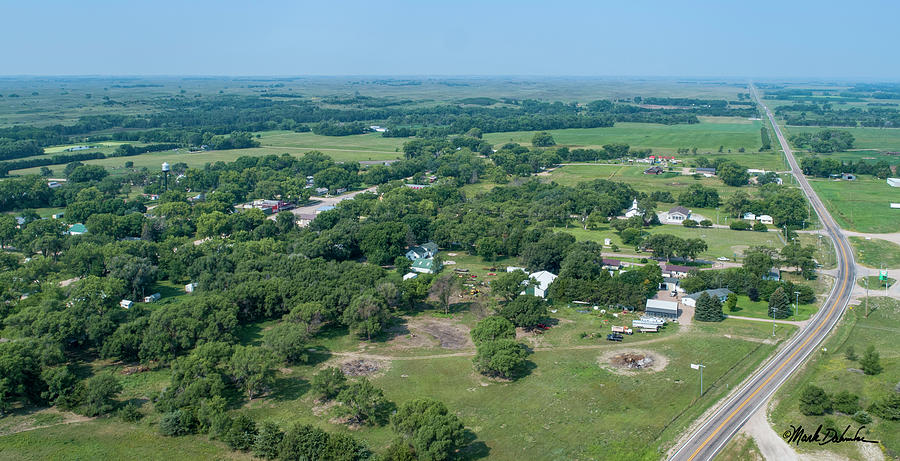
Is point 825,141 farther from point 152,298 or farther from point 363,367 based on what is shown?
point 152,298

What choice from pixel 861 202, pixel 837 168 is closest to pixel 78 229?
pixel 861 202

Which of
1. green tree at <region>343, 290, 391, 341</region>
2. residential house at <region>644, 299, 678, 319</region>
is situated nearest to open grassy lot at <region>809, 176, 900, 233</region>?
residential house at <region>644, 299, 678, 319</region>

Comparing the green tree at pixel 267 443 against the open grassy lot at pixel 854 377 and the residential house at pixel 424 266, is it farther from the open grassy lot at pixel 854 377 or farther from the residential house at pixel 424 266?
the residential house at pixel 424 266

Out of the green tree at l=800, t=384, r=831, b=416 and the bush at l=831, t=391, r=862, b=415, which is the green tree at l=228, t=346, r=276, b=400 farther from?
the bush at l=831, t=391, r=862, b=415

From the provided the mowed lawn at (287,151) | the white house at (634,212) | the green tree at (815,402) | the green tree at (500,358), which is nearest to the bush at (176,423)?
the green tree at (500,358)

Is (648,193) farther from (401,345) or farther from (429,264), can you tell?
(401,345)

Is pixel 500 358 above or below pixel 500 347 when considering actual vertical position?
below
